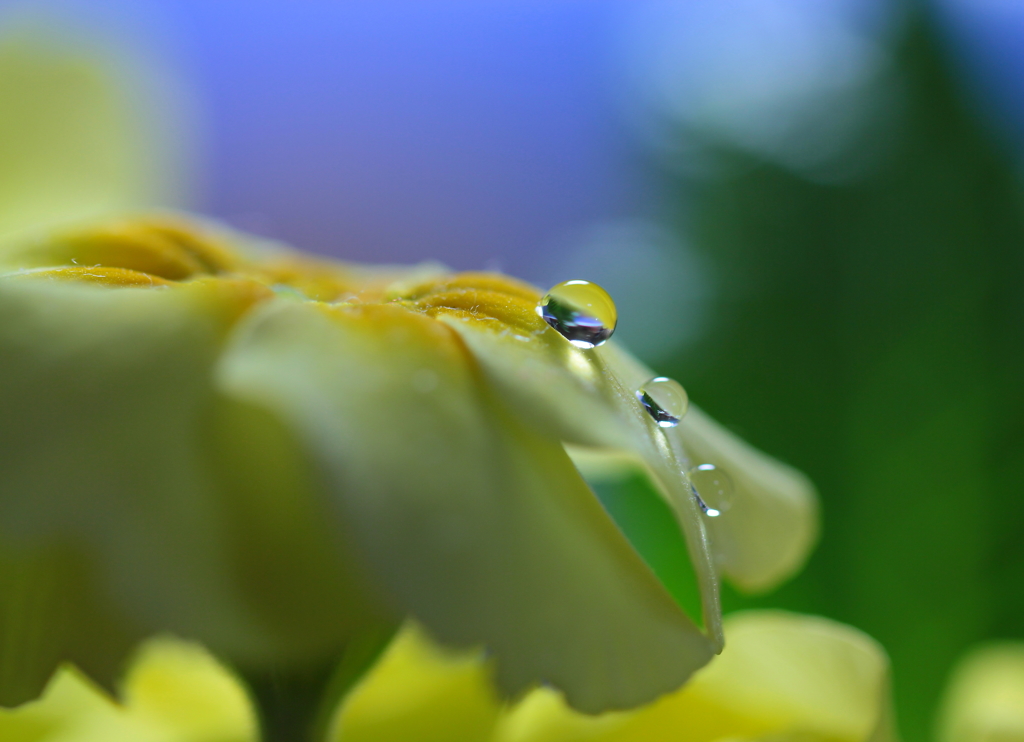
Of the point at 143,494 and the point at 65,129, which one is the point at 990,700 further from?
the point at 65,129

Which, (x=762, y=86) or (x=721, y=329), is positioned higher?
(x=762, y=86)

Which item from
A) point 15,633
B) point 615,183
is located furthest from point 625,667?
point 615,183

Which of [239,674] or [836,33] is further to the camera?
[836,33]

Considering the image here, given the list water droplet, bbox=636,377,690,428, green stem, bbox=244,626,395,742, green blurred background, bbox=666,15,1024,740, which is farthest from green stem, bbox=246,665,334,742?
green blurred background, bbox=666,15,1024,740

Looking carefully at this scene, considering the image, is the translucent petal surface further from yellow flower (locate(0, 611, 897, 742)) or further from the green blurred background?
the green blurred background

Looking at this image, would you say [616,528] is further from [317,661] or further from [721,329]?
[721,329]

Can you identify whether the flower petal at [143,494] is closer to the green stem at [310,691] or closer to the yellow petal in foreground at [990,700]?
the green stem at [310,691]

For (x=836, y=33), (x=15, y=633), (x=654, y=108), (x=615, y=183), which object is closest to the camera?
(x=15, y=633)
